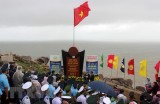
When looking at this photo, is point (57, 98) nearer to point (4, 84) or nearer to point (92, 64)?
point (4, 84)

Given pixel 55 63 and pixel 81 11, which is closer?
pixel 81 11

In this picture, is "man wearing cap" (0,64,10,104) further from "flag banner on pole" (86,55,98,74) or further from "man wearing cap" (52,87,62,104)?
"flag banner on pole" (86,55,98,74)

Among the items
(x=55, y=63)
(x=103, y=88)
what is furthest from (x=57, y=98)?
(x=55, y=63)

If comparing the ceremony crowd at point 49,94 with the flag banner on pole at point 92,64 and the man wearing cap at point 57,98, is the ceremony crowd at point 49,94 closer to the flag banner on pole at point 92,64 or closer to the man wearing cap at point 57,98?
the man wearing cap at point 57,98

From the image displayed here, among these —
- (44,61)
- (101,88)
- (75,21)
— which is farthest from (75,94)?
(44,61)

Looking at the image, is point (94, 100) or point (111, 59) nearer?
point (94, 100)

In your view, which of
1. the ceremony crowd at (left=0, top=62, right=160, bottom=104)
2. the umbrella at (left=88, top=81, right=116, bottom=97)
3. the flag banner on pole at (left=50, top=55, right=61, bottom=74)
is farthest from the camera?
the flag banner on pole at (left=50, top=55, right=61, bottom=74)

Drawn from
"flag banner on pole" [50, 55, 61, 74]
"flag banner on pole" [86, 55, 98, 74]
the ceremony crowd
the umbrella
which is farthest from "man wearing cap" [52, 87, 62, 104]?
"flag banner on pole" [86, 55, 98, 74]

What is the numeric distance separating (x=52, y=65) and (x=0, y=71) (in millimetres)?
11145

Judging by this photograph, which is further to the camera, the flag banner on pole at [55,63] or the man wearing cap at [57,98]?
the flag banner on pole at [55,63]

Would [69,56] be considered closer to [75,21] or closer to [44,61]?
[75,21]

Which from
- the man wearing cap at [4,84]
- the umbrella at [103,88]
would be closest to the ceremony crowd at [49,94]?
the man wearing cap at [4,84]

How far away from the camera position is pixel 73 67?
70.1ft

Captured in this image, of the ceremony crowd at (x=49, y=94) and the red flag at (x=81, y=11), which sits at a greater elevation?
the red flag at (x=81, y=11)
